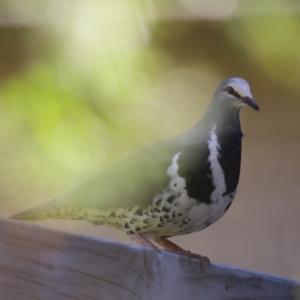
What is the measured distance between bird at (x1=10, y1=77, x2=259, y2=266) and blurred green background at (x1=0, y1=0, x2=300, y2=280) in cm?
112

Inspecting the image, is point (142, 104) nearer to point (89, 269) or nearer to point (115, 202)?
point (115, 202)

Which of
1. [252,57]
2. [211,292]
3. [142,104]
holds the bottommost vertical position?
[211,292]

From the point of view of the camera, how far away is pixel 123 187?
7.35 feet

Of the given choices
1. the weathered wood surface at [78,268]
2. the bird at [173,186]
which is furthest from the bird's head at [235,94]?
the weathered wood surface at [78,268]

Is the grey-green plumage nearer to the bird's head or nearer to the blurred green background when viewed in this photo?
Result: the bird's head

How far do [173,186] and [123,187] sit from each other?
227 millimetres

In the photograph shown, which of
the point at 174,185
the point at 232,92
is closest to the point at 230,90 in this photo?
the point at 232,92

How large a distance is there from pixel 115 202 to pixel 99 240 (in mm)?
1171

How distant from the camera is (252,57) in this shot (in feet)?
11.9

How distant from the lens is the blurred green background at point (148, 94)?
11.0 ft

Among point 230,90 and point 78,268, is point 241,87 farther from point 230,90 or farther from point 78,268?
point 78,268

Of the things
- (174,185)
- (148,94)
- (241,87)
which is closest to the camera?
(174,185)

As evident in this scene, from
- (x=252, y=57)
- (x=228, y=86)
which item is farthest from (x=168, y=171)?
(x=252, y=57)

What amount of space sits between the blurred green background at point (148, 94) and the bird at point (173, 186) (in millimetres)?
1123
